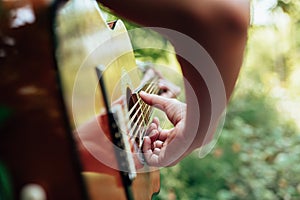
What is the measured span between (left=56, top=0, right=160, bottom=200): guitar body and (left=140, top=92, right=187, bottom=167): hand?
29mm

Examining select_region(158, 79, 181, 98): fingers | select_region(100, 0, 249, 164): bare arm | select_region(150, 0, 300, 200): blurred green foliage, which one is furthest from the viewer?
select_region(150, 0, 300, 200): blurred green foliage

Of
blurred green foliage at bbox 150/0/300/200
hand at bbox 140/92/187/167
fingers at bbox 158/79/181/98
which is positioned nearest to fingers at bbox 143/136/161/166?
hand at bbox 140/92/187/167

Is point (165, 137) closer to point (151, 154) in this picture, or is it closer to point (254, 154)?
point (151, 154)

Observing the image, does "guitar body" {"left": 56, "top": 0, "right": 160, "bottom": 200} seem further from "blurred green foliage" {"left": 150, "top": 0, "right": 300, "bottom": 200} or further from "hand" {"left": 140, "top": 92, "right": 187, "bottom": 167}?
"blurred green foliage" {"left": 150, "top": 0, "right": 300, "bottom": 200}

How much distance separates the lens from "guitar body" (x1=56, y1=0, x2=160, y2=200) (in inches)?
10.7

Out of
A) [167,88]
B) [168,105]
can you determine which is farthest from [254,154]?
[168,105]

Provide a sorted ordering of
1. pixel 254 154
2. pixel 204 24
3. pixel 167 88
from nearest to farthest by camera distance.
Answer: pixel 204 24 → pixel 167 88 → pixel 254 154

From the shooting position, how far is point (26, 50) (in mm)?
268

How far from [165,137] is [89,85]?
0.34 feet

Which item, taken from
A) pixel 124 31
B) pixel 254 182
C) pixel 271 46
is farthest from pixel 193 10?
pixel 271 46

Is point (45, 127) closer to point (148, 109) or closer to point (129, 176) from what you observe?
point (129, 176)

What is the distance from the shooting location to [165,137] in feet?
1.26

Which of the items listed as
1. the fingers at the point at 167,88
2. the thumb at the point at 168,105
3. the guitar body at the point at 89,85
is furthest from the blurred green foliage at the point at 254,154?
the guitar body at the point at 89,85

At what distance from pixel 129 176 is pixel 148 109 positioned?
0.13 metres
